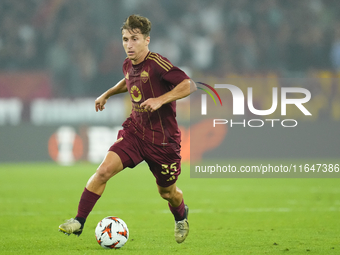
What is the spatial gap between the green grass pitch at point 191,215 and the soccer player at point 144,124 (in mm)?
473

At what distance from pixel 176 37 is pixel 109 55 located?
9.12 feet

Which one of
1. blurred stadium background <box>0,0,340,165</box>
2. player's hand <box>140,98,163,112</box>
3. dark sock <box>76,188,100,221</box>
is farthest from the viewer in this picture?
blurred stadium background <box>0,0,340,165</box>

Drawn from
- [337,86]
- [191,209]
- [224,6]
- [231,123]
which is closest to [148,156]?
[191,209]

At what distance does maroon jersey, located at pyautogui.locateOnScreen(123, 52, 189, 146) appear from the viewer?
4.59 metres

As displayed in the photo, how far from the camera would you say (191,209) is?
7711 mm

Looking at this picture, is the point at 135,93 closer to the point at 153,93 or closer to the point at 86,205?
the point at 153,93

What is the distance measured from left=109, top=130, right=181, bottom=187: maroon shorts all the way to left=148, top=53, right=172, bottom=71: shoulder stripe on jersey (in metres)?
0.67

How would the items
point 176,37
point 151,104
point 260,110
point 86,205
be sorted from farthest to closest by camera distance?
point 176,37 < point 260,110 < point 86,205 < point 151,104

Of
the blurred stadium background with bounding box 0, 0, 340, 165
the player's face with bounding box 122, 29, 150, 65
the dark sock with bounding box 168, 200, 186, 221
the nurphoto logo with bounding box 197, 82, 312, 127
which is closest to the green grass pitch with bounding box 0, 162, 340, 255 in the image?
the dark sock with bounding box 168, 200, 186, 221

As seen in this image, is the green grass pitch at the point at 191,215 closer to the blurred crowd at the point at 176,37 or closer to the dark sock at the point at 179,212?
the dark sock at the point at 179,212

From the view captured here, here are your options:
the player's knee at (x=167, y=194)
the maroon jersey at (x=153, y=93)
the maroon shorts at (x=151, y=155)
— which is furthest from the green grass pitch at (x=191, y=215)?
the maroon jersey at (x=153, y=93)

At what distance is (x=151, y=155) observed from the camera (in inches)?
186

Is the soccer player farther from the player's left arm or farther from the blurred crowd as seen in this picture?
the blurred crowd

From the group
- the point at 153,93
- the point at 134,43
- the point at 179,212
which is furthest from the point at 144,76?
the point at 179,212
